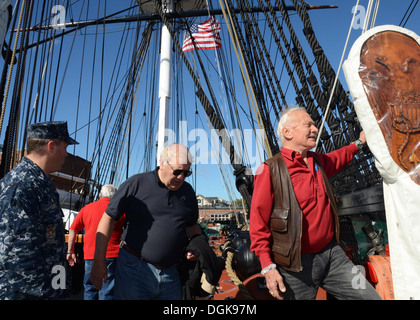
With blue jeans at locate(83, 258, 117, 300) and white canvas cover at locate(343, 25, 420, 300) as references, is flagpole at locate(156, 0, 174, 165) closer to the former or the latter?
blue jeans at locate(83, 258, 117, 300)

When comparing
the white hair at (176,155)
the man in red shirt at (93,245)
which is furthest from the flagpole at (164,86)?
the white hair at (176,155)

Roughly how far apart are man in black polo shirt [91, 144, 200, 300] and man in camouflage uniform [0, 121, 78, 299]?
382 mm

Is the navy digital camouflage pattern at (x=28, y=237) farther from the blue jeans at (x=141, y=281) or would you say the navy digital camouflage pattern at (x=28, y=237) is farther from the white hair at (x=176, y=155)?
the white hair at (x=176, y=155)

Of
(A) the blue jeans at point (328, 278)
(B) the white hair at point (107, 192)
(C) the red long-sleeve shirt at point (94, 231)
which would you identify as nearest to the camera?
(A) the blue jeans at point (328, 278)

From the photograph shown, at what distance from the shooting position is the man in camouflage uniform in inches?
51.7

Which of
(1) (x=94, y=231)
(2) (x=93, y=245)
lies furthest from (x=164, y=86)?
(2) (x=93, y=245)

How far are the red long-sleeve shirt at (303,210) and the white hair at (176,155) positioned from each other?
48 cm

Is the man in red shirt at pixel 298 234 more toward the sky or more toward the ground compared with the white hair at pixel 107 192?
more toward the ground

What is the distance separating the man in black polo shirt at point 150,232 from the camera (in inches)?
72.8

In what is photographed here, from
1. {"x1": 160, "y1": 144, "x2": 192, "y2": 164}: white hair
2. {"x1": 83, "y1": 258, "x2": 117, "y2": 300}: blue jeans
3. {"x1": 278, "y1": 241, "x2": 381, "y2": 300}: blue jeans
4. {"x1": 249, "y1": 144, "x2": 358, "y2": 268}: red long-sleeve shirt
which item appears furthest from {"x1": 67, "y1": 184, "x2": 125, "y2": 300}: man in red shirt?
{"x1": 278, "y1": 241, "x2": 381, "y2": 300}: blue jeans

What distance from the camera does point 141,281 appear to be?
1844mm

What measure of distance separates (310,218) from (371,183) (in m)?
1.04

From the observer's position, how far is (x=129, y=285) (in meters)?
1.84
